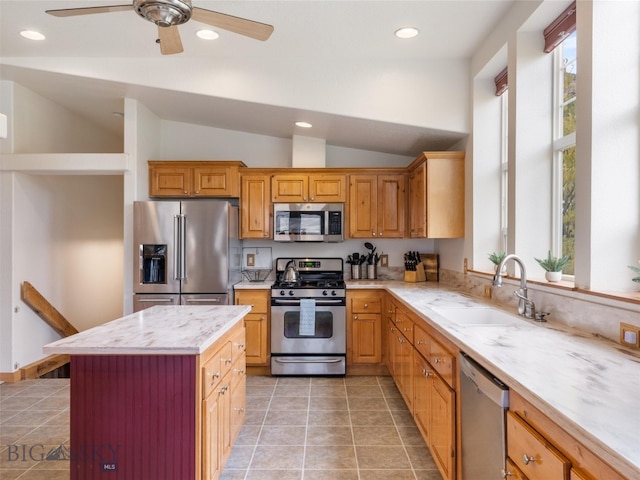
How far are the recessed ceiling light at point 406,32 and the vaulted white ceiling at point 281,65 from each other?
52mm

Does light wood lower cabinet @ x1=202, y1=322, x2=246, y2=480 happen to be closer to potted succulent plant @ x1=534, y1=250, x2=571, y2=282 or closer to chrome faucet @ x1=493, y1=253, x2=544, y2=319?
chrome faucet @ x1=493, y1=253, x2=544, y2=319

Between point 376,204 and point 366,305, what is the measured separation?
1.12 meters

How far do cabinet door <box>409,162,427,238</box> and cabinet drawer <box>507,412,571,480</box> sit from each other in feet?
7.69

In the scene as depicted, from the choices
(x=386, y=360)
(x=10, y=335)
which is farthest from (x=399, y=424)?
(x=10, y=335)

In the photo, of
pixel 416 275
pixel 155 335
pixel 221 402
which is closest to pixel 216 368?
pixel 221 402

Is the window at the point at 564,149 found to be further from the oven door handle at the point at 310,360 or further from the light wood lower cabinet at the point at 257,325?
the light wood lower cabinet at the point at 257,325

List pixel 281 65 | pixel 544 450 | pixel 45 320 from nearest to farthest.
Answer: pixel 544 450 → pixel 281 65 → pixel 45 320

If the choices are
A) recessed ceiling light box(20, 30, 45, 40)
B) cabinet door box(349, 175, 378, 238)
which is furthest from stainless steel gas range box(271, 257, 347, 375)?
recessed ceiling light box(20, 30, 45, 40)

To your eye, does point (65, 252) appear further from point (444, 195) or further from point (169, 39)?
point (444, 195)

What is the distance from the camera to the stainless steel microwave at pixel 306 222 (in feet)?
13.3

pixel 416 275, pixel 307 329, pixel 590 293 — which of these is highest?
pixel 590 293

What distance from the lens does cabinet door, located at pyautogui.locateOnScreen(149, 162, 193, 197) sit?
4.02 m

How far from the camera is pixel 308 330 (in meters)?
3.76

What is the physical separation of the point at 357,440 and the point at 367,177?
8.55 feet
